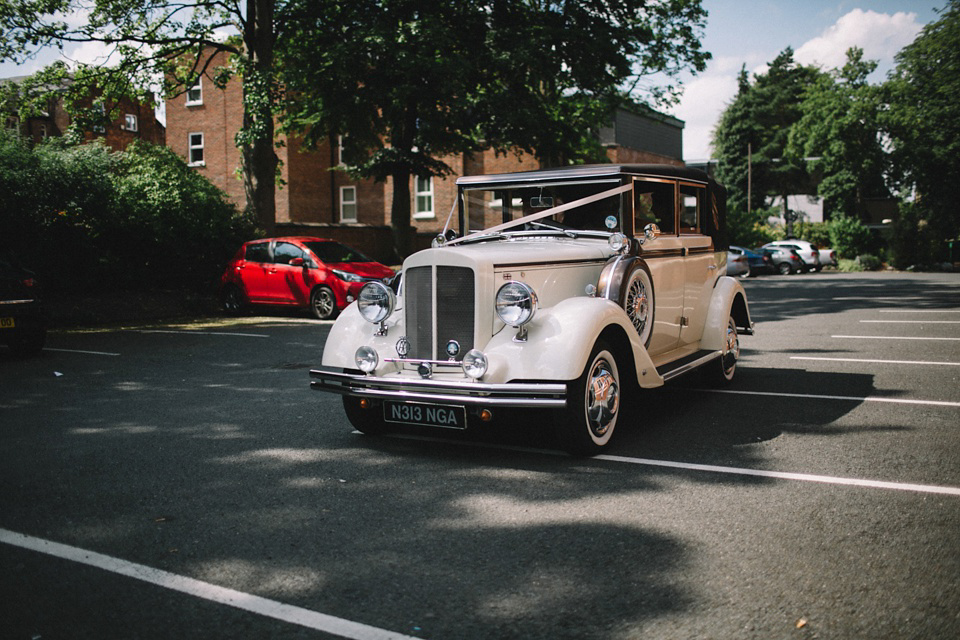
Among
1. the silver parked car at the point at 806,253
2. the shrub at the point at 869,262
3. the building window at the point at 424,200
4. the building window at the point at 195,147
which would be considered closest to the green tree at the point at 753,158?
the shrub at the point at 869,262

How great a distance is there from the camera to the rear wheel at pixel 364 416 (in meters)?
6.14

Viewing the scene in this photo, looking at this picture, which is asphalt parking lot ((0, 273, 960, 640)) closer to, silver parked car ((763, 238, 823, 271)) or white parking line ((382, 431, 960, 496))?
white parking line ((382, 431, 960, 496))

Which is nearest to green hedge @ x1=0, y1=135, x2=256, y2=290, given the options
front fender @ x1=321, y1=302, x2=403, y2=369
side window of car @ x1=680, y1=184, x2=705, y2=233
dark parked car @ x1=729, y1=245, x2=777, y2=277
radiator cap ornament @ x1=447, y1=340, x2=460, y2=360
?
front fender @ x1=321, y1=302, x2=403, y2=369

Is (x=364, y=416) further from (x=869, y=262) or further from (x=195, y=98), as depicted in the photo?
(x=869, y=262)

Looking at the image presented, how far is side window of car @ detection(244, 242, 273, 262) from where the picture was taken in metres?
17.4

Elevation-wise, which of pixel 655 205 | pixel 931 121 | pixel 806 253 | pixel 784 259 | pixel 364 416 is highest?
pixel 931 121

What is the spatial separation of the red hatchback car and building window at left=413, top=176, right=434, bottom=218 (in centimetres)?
2003

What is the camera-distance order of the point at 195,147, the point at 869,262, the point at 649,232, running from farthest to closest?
Result: the point at 869,262
the point at 195,147
the point at 649,232

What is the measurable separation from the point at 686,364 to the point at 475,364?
2.38 metres

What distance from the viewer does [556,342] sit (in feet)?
17.0

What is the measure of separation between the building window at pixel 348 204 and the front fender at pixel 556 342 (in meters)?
34.2

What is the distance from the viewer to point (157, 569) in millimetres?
3576

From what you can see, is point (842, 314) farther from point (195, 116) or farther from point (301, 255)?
point (195, 116)

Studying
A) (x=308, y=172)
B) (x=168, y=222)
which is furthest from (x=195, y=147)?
(x=168, y=222)
